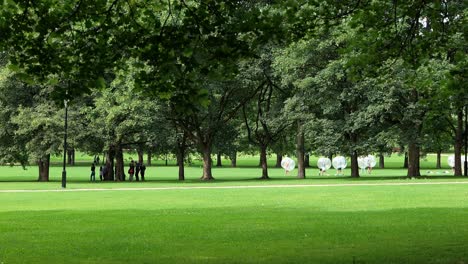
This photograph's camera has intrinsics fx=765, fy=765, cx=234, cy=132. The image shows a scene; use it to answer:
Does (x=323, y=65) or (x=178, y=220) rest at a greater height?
(x=323, y=65)

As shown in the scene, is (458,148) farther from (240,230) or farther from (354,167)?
(240,230)

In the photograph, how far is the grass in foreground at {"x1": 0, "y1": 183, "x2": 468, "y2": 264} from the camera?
42.0 ft

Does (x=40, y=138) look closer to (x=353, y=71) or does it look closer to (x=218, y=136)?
(x=218, y=136)

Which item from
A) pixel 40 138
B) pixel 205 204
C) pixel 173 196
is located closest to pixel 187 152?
pixel 40 138

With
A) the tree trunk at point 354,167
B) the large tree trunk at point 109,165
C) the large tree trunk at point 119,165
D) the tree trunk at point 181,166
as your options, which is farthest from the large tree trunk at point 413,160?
the large tree trunk at point 109,165

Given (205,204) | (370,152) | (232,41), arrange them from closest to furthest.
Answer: (232,41), (205,204), (370,152)

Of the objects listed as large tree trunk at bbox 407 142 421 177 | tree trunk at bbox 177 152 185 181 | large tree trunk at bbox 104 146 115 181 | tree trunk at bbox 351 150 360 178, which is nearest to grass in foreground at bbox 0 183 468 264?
large tree trunk at bbox 407 142 421 177

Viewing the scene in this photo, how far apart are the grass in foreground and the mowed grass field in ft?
0.07

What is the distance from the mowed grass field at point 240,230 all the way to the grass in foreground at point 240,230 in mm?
20

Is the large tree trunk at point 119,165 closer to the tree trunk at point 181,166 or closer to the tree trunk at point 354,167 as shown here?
the tree trunk at point 181,166

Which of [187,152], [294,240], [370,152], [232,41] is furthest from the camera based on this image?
[187,152]

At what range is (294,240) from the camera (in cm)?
1492

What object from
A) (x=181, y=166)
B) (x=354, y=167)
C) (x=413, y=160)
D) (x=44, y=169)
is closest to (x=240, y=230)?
(x=413, y=160)

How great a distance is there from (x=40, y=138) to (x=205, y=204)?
88.0 feet
